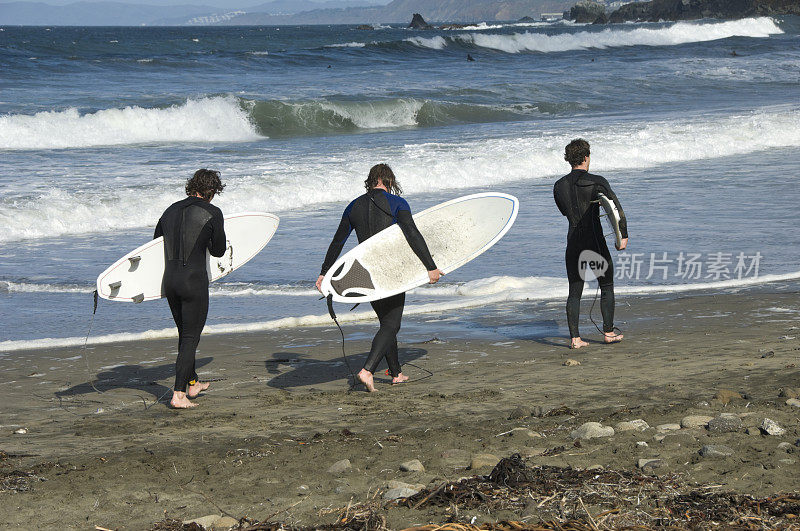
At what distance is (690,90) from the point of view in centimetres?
3294

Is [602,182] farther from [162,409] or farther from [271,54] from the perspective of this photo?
[271,54]

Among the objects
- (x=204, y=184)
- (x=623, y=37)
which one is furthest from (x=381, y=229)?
(x=623, y=37)

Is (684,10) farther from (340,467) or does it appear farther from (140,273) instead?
(340,467)

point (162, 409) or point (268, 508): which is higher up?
point (268, 508)

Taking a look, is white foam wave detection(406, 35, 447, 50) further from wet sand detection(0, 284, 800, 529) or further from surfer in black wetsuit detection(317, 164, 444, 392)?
surfer in black wetsuit detection(317, 164, 444, 392)

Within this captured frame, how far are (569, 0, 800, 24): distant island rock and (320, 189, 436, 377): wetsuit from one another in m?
111

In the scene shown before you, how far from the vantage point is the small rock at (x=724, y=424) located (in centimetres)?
413

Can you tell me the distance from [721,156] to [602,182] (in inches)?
490

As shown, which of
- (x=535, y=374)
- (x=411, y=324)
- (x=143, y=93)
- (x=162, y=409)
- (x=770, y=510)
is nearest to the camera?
(x=770, y=510)

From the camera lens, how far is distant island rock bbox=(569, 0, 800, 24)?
105 metres

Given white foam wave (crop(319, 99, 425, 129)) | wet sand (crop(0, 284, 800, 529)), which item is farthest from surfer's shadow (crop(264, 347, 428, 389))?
white foam wave (crop(319, 99, 425, 129))

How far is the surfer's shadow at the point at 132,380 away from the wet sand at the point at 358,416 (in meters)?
0.02

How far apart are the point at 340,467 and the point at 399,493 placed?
1.70ft

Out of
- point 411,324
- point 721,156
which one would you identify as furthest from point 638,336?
point 721,156
